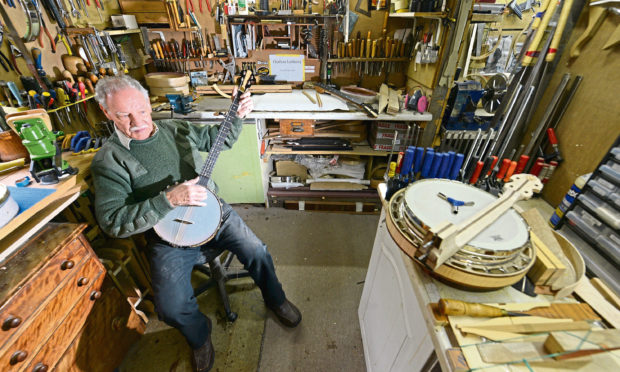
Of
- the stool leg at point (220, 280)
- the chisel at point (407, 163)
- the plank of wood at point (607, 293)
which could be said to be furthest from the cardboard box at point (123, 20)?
the plank of wood at point (607, 293)

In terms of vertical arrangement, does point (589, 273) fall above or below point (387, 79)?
below

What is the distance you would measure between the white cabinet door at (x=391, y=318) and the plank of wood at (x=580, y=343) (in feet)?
1.10

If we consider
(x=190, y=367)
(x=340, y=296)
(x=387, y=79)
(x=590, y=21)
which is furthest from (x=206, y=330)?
(x=387, y=79)

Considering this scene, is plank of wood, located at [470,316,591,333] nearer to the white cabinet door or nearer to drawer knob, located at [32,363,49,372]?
the white cabinet door

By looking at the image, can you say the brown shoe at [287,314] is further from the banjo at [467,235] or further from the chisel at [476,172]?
the chisel at [476,172]

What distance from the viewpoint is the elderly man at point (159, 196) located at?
4.33 ft

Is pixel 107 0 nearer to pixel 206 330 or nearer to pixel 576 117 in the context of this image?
pixel 206 330

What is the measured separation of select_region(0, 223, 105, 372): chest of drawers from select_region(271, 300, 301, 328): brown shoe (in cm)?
112

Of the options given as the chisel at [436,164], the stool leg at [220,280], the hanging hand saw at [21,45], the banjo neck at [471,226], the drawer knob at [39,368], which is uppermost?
the hanging hand saw at [21,45]

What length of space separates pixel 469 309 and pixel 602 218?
0.77 metres

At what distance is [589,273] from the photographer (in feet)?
3.20

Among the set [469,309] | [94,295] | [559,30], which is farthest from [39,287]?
[559,30]

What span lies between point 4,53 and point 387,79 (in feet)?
10.9

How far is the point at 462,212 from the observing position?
0.93 metres
